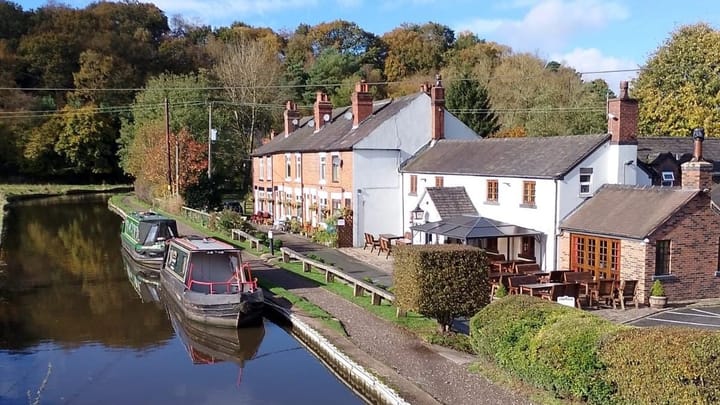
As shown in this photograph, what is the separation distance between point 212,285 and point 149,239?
31.7 ft

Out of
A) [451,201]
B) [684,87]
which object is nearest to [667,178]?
[451,201]

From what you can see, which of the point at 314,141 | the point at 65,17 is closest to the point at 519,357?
the point at 314,141

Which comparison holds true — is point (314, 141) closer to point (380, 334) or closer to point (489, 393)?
point (380, 334)

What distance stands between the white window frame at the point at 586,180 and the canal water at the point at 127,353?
35.4ft

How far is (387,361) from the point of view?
12.5m

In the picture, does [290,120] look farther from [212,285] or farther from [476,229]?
[212,285]

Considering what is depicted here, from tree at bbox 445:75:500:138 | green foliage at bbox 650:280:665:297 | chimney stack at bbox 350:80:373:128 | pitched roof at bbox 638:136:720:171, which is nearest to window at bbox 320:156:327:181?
chimney stack at bbox 350:80:373:128

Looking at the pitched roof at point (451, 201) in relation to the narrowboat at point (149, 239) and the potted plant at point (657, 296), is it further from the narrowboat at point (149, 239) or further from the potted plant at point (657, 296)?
the narrowboat at point (149, 239)

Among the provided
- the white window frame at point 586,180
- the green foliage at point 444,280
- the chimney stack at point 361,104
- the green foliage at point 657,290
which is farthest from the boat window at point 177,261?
the green foliage at point 657,290

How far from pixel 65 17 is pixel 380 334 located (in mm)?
82649

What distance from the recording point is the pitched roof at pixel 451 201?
2362 centimetres

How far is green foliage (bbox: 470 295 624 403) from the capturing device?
919 centimetres

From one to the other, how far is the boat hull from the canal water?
0.93 ft

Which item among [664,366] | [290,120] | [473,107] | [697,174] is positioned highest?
[473,107]
